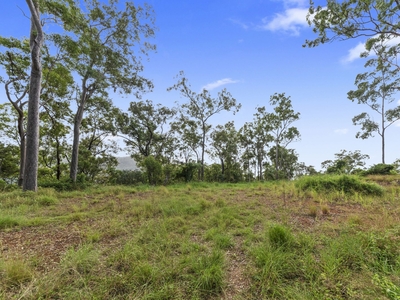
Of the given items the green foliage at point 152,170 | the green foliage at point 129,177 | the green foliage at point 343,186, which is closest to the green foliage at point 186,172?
the green foliage at point 152,170

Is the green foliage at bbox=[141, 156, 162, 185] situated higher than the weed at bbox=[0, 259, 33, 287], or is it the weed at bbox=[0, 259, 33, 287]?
the green foliage at bbox=[141, 156, 162, 185]

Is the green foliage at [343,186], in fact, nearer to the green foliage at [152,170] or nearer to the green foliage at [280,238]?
the green foliage at [280,238]

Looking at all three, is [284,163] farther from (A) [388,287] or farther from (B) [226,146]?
(A) [388,287]

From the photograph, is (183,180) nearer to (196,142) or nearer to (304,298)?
(196,142)

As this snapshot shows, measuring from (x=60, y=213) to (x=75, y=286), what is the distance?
2.82 meters

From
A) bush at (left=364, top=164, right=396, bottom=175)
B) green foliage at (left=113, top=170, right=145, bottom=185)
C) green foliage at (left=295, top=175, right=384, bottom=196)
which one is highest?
bush at (left=364, top=164, right=396, bottom=175)

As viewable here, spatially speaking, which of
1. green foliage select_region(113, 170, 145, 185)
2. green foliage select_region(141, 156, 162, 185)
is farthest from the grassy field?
green foliage select_region(113, 170, 145, 185)

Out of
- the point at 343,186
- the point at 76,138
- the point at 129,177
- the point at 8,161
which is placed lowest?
the point at 129,177

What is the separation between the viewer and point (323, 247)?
7.22ft

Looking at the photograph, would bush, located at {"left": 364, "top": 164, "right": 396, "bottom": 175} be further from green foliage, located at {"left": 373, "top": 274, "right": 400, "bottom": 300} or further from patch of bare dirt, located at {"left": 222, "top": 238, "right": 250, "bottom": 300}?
patch of bare dirt, located at {"left": 222, "top": 238, "right": 250, "bottom": 300}

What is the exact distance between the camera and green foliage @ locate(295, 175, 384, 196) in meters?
5.36

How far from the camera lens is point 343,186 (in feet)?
18.7

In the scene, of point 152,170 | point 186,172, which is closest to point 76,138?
point 152,170

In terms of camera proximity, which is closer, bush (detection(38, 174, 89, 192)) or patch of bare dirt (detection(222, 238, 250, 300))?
patch of bare dirt (detection(222, 238, 250, 300))
